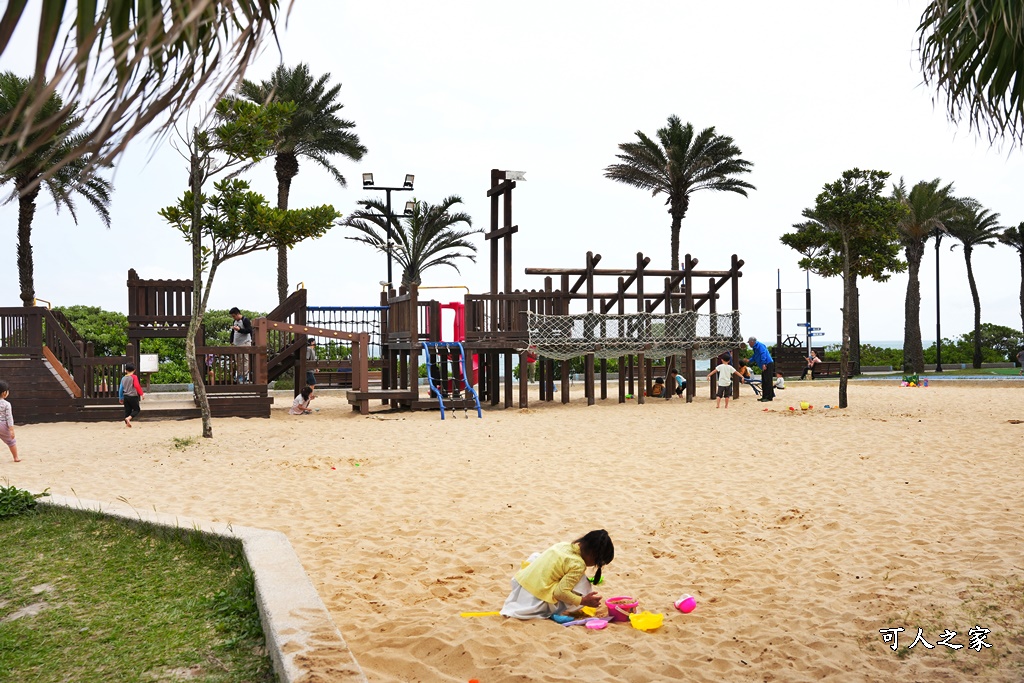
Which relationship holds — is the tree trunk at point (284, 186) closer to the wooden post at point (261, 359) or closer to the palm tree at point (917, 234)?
the wooden post at point (261, 359)

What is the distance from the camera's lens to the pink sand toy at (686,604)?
5.36 metres

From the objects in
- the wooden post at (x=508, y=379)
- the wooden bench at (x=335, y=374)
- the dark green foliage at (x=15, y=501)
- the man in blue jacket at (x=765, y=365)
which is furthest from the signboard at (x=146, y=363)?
the man in blue jacket at (x=765, y=365)

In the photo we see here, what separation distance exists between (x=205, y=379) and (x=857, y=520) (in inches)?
620

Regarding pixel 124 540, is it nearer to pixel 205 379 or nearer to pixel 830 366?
pixel 205 379

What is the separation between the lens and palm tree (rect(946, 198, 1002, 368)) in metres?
43.9

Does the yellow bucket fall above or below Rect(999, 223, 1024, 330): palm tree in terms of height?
below

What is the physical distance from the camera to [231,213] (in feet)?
50.7

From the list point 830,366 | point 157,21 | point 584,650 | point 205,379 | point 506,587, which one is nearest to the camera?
point 157,21

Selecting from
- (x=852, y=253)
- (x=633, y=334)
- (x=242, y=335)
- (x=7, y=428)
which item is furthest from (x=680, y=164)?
(x=7, y=428)

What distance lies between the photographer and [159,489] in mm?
9289

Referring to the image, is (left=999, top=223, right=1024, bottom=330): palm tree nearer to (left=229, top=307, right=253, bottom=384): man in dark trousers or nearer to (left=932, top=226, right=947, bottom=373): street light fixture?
(left=932, top=226, right=947, bottom=373): street light fixture

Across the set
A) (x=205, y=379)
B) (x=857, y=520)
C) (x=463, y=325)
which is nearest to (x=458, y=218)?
(x=463, y=325)

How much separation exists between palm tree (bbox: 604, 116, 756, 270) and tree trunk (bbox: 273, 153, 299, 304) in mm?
13071

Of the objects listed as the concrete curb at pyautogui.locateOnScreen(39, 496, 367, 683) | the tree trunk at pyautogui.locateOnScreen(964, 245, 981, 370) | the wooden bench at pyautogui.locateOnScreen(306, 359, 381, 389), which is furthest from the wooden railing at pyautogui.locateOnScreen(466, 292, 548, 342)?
the tree trunk at pyautogui.locateOnScreen(964, 245, 981, 370)
